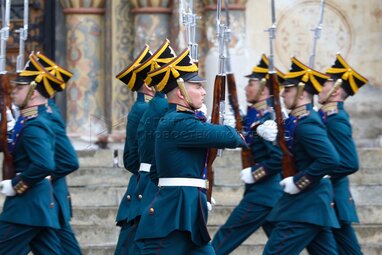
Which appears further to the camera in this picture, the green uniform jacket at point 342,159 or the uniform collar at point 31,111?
the green uniform jacket at point 342,159

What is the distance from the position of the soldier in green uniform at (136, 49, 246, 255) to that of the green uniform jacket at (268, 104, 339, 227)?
1710 mm

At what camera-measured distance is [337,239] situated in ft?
40.6

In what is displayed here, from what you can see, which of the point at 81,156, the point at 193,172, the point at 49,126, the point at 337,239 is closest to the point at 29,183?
the point at 49,126

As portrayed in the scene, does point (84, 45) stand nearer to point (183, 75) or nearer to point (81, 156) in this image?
point (81, 156)

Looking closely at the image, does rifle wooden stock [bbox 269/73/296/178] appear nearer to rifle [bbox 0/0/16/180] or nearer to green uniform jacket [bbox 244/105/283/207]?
green uniform jacket [bbox 244/105/283/207]

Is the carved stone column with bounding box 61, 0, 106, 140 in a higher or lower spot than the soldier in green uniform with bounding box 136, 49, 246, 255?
higher

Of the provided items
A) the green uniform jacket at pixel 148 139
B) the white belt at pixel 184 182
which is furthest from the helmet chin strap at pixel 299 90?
the white belt at pixel 184 182

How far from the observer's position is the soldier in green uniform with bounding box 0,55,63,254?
37.2ft

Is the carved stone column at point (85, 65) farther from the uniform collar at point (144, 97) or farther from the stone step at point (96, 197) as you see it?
the uniform collar at point (144, 97)

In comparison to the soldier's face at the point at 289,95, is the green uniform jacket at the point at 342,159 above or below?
below

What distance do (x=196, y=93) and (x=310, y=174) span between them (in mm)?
1943

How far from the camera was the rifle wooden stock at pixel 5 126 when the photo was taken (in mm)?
11531

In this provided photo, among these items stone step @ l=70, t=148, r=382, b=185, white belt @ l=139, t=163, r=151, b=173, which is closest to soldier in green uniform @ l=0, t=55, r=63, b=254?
white belt @ l=139, t=163, r=151, b=173

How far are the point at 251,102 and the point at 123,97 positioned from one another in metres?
3.83
